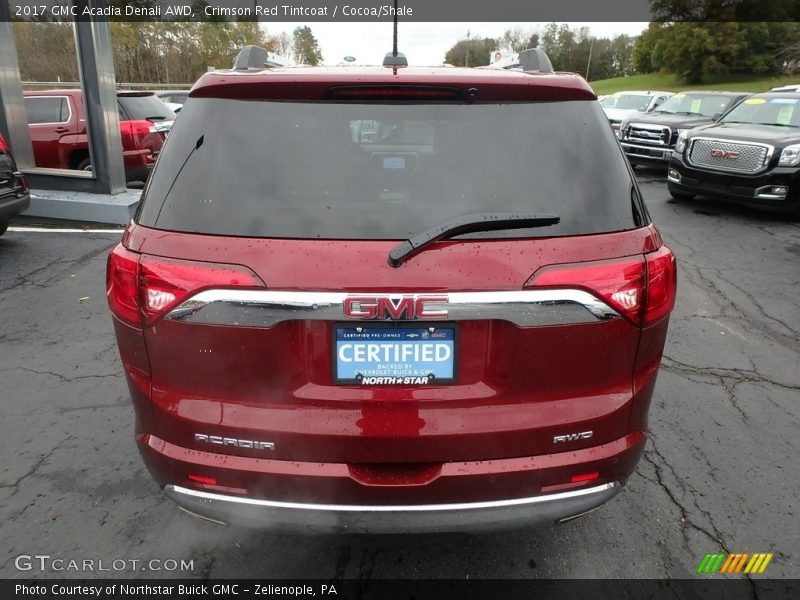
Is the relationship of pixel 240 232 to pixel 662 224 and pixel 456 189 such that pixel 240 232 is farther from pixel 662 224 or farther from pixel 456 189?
pixel 662 224

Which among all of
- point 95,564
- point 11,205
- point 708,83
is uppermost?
point 708,83

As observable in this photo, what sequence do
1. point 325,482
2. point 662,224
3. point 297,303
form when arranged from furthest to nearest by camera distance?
point 662,224 < point 325,482 < point 297,303

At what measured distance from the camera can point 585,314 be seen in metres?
1.76

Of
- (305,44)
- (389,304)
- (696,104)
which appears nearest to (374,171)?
(389,304)

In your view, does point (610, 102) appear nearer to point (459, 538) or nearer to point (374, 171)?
point (374, 171)

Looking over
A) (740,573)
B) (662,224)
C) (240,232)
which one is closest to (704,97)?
(662,224)

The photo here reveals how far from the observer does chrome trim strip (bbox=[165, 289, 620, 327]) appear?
168 centimetres

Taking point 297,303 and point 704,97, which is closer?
point 297,303

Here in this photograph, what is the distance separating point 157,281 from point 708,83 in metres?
73.8

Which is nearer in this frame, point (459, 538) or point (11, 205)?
point (459, 538)

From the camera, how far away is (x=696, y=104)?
1440 cm

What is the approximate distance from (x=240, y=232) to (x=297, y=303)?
0.29 meters

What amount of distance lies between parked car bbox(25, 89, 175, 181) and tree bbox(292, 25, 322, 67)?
7513 centimetres

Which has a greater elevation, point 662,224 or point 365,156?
point 365,156
